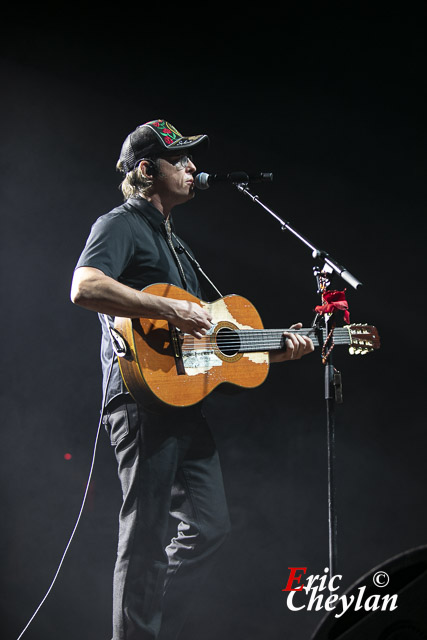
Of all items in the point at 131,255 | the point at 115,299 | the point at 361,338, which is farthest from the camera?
the point at 361,338

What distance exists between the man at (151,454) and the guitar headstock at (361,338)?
0.76 metres

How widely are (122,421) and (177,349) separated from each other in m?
0.33

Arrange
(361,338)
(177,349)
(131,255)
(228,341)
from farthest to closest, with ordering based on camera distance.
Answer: (361,338)
(228,341)
(131,255)
(177,349)

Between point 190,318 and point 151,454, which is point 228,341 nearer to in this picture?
point 190,318

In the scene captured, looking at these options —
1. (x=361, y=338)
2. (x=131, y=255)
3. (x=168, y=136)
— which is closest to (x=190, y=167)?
(x=168, y=136)

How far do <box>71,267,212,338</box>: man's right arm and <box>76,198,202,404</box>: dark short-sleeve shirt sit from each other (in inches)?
2.3

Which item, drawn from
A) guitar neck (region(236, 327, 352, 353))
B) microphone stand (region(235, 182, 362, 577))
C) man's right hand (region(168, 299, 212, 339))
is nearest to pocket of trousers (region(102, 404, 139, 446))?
man's right hand (region(168, 299, 212, 339))

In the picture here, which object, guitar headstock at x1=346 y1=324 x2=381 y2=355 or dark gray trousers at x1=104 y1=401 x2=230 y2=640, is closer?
dark gray trousers at x1=104 y1=401 x2=230 y2=640

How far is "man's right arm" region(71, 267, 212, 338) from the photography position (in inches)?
72.2

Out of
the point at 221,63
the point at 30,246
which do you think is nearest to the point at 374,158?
the point at 221,63

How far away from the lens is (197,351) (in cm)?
203

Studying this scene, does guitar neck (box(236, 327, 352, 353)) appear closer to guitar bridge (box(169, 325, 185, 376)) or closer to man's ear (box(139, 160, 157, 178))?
guitar bridge (box(169, 325, 185, 376))

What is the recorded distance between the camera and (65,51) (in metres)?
A: 2.90

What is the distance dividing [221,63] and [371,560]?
2894mm
